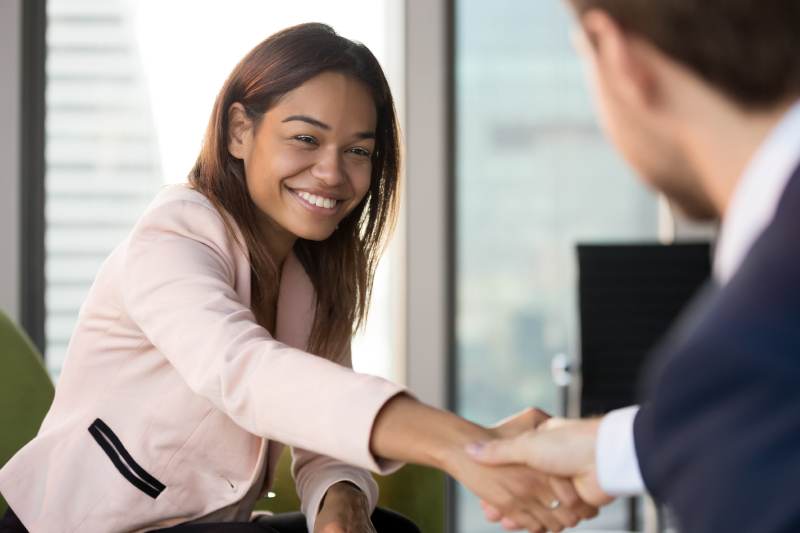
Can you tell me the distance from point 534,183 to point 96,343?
219cm

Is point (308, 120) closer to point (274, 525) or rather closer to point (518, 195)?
point (274, 525)

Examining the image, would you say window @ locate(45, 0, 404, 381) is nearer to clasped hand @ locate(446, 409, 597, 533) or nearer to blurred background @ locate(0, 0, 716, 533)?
blurred background @ locate(0, 0, 716, 533)

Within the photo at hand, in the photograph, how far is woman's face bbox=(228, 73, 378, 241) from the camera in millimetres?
1216

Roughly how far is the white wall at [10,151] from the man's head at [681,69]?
8.96 ft

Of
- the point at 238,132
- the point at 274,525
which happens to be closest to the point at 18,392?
the point at 274,525

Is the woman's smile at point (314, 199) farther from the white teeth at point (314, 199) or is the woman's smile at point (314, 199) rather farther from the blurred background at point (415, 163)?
the blurred background at point (415, 163)

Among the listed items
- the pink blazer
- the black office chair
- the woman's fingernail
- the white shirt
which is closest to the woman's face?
the pink blazer

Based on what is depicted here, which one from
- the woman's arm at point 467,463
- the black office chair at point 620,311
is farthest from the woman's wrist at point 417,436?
the black office chair at point 620,311

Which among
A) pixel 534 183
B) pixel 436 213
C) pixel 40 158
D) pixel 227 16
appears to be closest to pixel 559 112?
pixel 534 183

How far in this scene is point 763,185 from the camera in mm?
505

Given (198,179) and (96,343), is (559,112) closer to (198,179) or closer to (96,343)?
(198,179)

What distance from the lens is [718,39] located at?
1.69 feet

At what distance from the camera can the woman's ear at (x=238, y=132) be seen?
4.20 ft

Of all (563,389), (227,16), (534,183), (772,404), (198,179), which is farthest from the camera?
(534,183)
